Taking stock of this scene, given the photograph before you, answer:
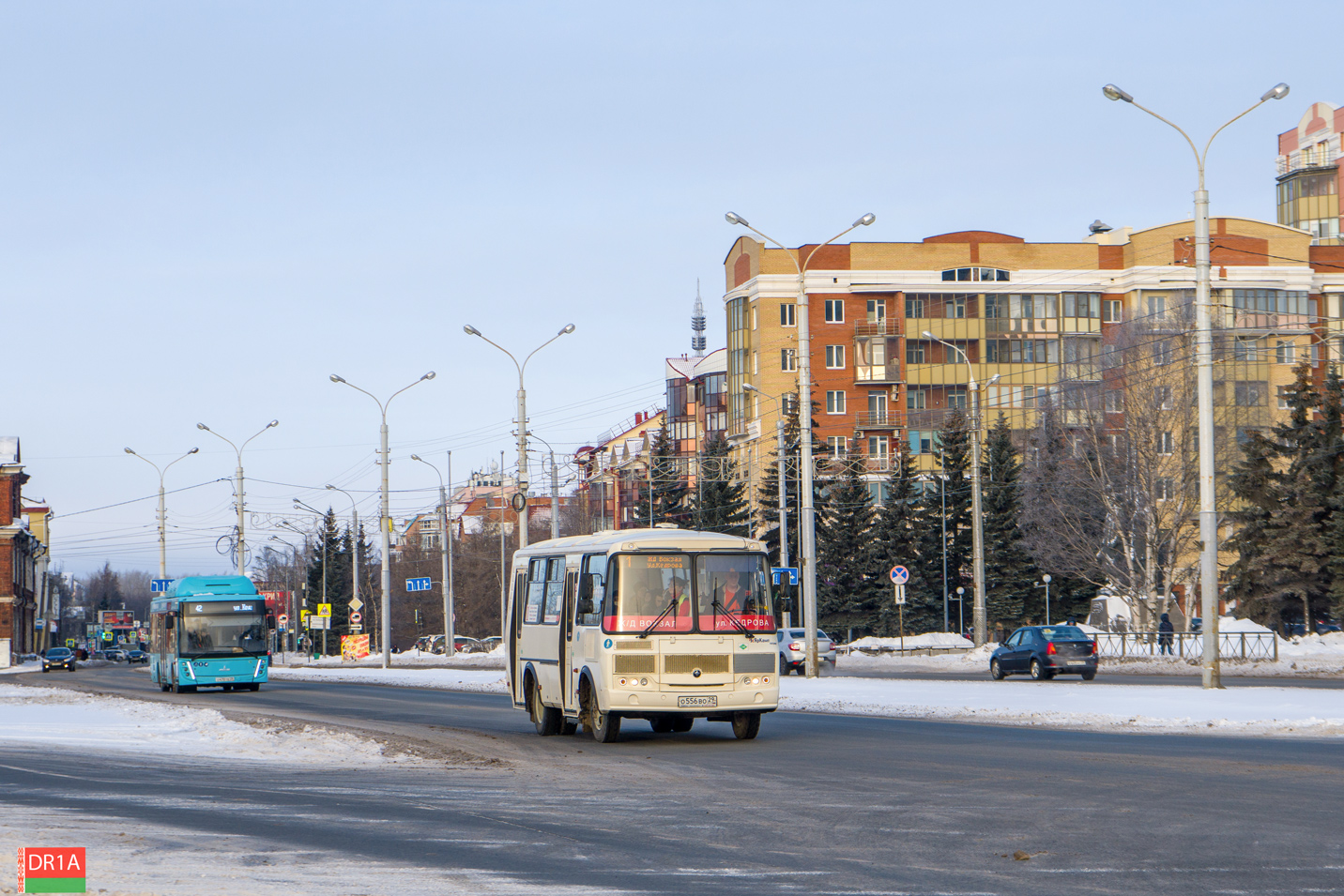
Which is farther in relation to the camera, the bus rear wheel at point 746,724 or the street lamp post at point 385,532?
the street lamp post at point 385,532

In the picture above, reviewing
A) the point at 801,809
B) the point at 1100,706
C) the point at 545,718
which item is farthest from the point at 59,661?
the point at 801,809

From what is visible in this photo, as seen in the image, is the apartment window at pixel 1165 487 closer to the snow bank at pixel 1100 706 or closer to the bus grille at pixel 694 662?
the snow bank at pixel 1100 706

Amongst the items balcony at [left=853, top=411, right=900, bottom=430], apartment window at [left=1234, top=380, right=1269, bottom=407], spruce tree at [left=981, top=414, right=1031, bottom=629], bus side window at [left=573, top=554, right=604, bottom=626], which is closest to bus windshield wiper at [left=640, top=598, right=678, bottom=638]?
bus side window at [left=573, top=554, right=604, bottom=626]

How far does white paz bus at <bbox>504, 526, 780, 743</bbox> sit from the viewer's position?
19.7 m

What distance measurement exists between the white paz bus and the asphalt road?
61cm

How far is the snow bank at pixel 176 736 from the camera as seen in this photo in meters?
19.4

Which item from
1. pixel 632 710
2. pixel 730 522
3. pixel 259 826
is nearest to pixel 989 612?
pixel 730 522

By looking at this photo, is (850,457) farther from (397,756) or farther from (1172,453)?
(397,756)

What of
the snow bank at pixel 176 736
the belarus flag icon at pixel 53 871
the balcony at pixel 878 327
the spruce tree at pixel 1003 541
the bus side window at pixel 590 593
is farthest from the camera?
the balcony at pixel 878 327

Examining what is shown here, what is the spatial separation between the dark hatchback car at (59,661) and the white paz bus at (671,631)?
63470mm

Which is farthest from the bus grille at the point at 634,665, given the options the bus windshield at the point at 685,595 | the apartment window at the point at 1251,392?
the apartment window at the point at 1251,392

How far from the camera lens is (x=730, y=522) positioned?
8500cm

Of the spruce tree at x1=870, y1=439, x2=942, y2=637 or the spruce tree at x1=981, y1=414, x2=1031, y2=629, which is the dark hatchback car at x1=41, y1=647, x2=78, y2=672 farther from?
the spruce tree at x1=981, y1=414, x2=1031, y2=629

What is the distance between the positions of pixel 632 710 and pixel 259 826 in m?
8.58
